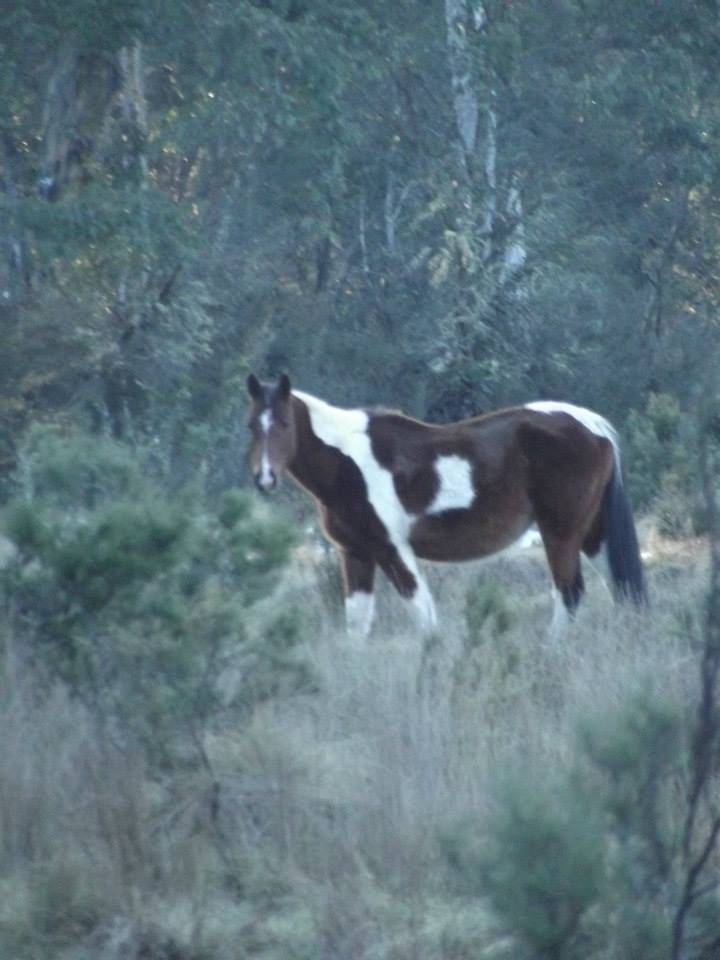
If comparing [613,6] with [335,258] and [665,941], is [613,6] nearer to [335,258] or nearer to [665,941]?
[335,258]

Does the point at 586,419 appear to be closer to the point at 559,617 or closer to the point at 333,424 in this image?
the point at 559,617

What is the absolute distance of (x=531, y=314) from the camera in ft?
64.0

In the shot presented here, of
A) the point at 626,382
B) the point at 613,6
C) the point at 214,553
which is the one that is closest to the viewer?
the point at 214,553

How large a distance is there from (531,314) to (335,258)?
6151 mm

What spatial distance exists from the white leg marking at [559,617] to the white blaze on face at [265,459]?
1856 mm

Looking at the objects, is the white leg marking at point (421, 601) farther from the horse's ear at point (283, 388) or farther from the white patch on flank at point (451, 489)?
the horse's ear at point (283, 388)

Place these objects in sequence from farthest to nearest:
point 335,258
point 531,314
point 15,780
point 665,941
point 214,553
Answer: point 335,258 → point 531,314 → point 214,553 → point 15,780 → point 665,941

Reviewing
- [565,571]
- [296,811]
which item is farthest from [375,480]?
[296,811]

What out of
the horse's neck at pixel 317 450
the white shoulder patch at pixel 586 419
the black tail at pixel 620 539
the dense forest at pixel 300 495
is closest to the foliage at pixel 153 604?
the dense forest at pixel 300 495

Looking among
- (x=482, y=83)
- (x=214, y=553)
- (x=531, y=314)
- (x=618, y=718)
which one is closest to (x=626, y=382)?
(x=531, y=314)

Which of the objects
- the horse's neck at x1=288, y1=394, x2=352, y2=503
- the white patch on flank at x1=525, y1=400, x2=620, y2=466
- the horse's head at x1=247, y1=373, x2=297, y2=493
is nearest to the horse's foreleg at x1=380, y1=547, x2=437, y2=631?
the horse's neck at x1=288, y1=394, x2=352, y2=503

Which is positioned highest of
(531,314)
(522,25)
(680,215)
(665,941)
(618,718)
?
(522,25)

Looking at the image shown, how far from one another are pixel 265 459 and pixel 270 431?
19 cm

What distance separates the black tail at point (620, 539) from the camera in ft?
34.3
